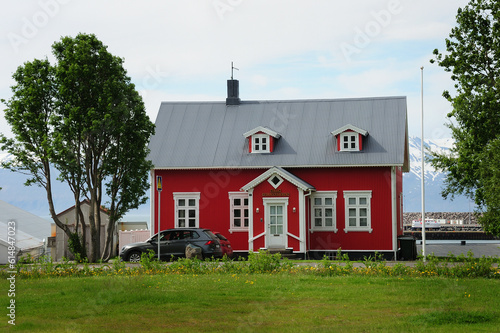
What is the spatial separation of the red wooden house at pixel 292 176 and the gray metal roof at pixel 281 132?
0.05m

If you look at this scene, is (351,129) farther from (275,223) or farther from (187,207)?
(187,207)

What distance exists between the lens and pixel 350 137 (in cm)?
3241

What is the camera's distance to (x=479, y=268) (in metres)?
16.8

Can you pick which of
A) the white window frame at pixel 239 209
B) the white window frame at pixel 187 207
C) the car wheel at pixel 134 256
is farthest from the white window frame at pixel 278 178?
the car wheel at pixel 134 256

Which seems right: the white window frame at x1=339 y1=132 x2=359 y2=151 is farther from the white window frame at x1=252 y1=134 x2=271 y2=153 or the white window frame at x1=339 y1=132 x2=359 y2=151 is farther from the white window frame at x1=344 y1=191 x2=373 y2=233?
the white window frame at x1=252 y1=134 x2=271 y2=153

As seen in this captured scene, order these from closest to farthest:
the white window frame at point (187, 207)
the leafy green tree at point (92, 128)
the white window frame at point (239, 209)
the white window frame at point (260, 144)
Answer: the leafy green tree at point (92, 128)
the white window frame at point (239, 209)
the white window frame at point (187, 207)
the white window frame at point (260, 144)

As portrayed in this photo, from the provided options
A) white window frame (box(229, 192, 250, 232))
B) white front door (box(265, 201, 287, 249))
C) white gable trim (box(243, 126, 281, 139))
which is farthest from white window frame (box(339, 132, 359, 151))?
white window frame (box(229, 192, 250, 232))

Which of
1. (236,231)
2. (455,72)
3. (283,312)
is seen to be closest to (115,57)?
(236,231)

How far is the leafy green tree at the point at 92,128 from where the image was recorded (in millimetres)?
26500

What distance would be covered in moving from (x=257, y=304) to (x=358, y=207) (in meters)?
19.8

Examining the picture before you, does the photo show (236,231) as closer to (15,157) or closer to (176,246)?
(176,246)

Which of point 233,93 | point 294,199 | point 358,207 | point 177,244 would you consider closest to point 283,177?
point 294,199

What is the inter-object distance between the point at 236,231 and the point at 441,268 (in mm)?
16207

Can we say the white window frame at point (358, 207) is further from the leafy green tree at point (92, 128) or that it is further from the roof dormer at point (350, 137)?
the leafy green tree at point (92, 128)
